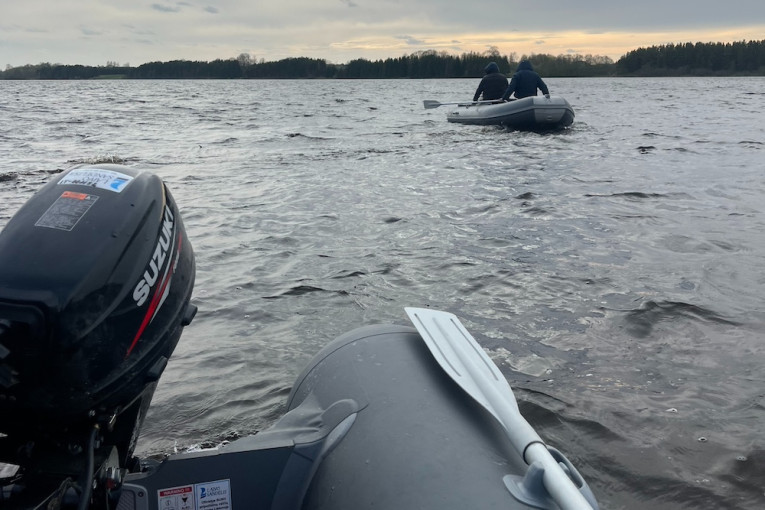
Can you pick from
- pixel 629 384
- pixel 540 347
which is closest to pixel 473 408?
pixel 629 384

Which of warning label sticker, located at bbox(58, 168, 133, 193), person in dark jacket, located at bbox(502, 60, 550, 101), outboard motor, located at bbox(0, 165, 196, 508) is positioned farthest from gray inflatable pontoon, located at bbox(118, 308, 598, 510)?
person in dark jacket, located at bbox(502, 60, 550, 101)

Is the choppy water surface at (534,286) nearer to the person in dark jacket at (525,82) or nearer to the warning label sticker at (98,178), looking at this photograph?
the warning label sticker at (98,178)

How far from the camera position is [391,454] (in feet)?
4.60

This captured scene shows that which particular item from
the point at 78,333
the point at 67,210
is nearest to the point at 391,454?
the point at 78,333

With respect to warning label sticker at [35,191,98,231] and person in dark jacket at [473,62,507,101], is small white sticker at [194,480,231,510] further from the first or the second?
person in dark jacket at [473,62,507,101]

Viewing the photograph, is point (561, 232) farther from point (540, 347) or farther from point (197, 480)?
point (197, 480)

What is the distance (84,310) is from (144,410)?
1.38 feet

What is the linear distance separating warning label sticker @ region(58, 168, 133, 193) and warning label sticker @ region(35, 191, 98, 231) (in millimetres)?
56

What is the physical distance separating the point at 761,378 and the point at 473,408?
257 centimetres

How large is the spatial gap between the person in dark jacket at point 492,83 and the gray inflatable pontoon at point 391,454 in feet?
53.1

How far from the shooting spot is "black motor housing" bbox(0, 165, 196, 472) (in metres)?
1.45

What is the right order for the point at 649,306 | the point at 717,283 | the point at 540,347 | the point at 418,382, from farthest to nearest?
1. the point at 717,283
2. the point at 649,306
3. the point at 540,347
4. the point at 418,382

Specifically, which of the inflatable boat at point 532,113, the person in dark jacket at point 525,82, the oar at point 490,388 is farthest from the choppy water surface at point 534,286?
the person in dark jacket at point 525,82

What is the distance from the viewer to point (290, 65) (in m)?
116
